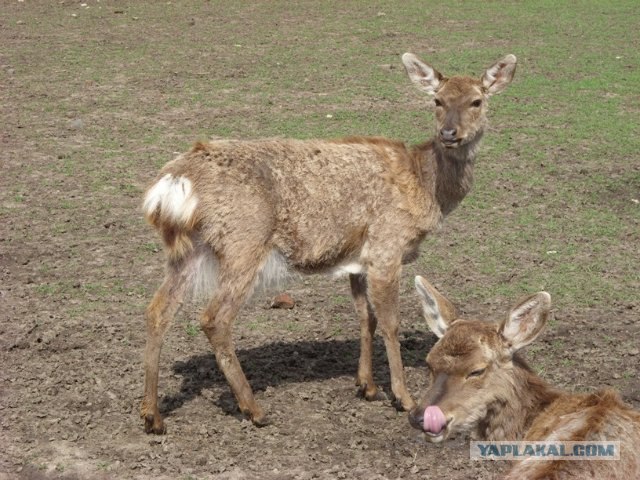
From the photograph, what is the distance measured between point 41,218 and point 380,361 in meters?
3.98

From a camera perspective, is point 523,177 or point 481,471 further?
point 523,177

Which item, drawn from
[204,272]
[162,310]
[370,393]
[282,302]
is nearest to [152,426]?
[162,310]

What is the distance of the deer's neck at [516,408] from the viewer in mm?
4863

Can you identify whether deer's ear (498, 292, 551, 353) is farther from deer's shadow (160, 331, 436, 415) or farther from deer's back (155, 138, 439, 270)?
deer's shadow (160, 331, 436, 415)

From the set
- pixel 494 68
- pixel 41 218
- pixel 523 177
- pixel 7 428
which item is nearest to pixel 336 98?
pixel 523 177

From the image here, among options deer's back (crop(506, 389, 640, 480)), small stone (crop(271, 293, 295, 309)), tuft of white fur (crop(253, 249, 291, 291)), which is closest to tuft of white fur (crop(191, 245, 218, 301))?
tuft of white fur (crop(253, 249, 291, 291))

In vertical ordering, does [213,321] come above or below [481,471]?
above

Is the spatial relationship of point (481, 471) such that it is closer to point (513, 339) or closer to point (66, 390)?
point (513, 339)

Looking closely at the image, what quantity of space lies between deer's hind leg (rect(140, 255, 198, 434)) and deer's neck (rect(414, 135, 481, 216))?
6.20 ft

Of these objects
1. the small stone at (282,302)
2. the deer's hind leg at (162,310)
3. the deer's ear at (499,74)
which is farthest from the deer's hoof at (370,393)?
the deer's ear at (499,74)

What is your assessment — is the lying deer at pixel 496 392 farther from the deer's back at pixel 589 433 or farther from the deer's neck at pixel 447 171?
the deer's neck at pixel 447 171

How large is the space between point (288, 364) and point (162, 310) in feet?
4.19

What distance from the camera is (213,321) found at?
6.51 meters

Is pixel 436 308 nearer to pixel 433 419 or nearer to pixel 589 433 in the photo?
pixel 433 419
